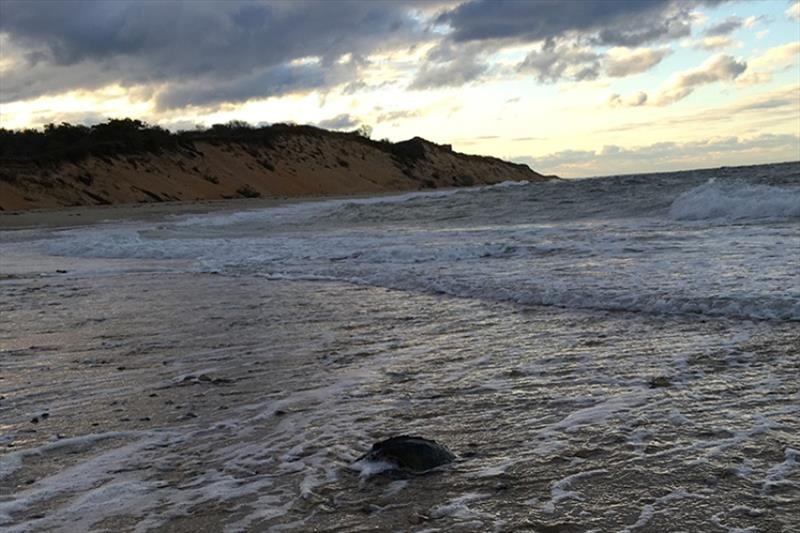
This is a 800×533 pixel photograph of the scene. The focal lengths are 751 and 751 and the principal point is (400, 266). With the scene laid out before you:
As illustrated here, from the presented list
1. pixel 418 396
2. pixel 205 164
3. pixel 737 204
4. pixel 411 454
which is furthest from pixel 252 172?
pixel 411 454

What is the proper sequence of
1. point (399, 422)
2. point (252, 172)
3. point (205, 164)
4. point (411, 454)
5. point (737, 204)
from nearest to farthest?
point (411, 454) → point (399, 422) → point (737, 204) → point (205, 164) → point (252, 172)

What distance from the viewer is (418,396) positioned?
417 cm

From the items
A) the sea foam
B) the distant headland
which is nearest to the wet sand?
the sea foam

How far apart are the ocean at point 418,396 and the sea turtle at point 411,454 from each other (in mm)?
56

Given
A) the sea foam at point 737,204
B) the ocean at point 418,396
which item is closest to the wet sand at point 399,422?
the ocean at point 418,396

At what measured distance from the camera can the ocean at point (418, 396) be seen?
275 centimetres

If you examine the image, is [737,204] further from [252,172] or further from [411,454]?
[252,172]

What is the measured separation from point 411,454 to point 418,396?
108 cm

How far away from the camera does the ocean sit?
275 cm

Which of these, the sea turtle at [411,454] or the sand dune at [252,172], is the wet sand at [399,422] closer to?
the sea turtle at [411,454]

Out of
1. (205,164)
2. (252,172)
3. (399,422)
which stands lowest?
(399,422)

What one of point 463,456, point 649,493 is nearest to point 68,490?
point 463,456

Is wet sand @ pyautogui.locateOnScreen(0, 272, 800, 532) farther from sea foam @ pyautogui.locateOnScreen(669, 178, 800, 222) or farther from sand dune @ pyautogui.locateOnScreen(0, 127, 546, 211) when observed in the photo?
sand dune @ pyautogui.locateOnScreen(0, 127, 546, 211)

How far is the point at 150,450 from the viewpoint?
3414 mm
